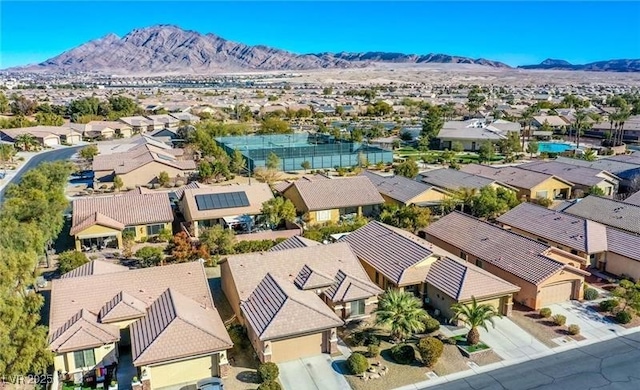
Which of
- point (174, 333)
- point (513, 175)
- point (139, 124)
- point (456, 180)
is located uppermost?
point (139, 124)

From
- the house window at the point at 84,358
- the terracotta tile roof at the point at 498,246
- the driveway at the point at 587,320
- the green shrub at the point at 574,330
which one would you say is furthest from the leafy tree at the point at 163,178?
the green shrub at the point at 574,330

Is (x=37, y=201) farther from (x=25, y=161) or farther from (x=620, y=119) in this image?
(x=620, y=119)

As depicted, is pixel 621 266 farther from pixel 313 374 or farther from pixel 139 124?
pixel 139 124

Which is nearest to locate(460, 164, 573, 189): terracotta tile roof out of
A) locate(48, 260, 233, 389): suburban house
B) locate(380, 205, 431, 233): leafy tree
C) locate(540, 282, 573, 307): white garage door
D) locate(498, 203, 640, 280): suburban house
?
locate(498, 203, 640, 280): suburban house

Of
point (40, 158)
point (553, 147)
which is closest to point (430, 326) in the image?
point (40, 158)

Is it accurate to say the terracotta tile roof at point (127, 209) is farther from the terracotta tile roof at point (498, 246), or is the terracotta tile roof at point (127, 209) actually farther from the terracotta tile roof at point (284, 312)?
the terracotta tile roof at point (498, 246)


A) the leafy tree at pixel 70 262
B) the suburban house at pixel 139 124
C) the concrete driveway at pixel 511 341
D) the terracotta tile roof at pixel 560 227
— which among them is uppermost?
A: the suburban house at pixel 139 124
